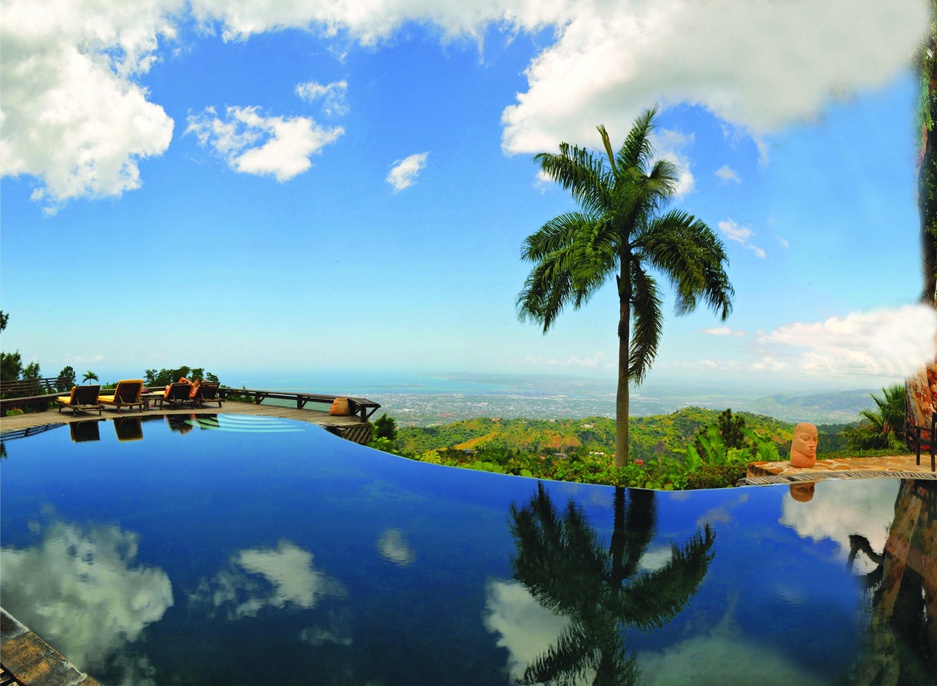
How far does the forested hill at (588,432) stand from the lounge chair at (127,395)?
8467 mm

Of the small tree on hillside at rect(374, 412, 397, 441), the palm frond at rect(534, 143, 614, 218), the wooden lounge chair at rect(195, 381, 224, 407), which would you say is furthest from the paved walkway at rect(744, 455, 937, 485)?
the wooden lounge chair at rect(195, 381, 224, 407)

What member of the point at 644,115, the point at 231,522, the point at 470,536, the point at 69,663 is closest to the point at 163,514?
the point at 231,522

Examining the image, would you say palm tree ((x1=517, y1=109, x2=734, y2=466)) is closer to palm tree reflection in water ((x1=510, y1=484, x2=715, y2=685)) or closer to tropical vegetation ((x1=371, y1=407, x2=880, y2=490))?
tropical vegetation ((x1=371, y1=407, x2=880, y2=490))

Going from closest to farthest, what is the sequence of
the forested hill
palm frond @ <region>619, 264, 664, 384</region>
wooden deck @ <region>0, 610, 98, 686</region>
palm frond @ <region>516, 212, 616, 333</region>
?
wooden deck @ <region>0, 610, 98, 686</region> < palm frond @ <region>516, 212, 616, 333</region> < palm frond @ <region>619, 264, 664, 384</region> < the forested hill

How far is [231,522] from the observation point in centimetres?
673

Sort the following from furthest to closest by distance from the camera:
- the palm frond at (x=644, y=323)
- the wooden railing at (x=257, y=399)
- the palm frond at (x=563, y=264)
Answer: the wooden railing at (x=257, y=399) < the palm frond at (x=644, y=323) < the palm frond at (x=563, y=264)

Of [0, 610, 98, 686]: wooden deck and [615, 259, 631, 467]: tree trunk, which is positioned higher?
[615, 259, 631, 467]: tree trunk

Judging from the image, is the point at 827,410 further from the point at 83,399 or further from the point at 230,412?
the point at 83,399

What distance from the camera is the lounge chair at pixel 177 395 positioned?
17312mm

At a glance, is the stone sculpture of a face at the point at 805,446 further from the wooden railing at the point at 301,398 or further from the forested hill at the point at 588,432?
the wooden railing at the point at 301,398

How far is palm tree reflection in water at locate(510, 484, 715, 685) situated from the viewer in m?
3.80

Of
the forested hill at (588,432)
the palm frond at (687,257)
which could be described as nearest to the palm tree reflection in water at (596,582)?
the palm frond at (687,257)

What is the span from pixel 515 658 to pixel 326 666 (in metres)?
1.37

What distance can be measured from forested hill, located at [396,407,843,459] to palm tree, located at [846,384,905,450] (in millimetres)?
1105
